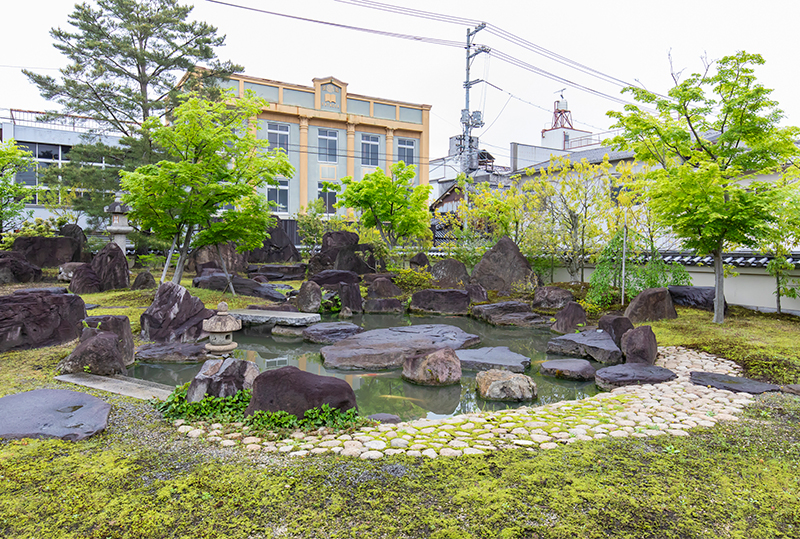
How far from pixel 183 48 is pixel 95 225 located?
359 inches

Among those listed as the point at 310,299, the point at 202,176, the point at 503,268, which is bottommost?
the point at 310,299

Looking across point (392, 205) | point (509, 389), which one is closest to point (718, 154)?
→ point (509, 389)

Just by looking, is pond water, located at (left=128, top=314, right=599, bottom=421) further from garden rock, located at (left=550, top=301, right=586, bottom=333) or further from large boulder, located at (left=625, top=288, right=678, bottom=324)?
large boulder, located at (left=625, top=288, right=678, bottom=324)

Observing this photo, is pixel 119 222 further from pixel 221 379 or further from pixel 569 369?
pixel 569 369

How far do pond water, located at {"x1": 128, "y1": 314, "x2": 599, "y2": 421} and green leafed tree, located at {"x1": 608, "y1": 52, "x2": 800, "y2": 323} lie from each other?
141 inches

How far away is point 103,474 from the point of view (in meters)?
3.32

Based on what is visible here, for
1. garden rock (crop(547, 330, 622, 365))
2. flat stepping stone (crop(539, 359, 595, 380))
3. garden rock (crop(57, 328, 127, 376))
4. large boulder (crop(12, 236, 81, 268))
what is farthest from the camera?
large boulder (crop(12, 236, 81, 268))

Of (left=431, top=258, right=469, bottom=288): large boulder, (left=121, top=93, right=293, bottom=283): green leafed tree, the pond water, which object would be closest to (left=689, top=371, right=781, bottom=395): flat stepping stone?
the pond water

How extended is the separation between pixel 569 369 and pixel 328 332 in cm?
546

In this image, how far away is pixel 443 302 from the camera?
1509 cm

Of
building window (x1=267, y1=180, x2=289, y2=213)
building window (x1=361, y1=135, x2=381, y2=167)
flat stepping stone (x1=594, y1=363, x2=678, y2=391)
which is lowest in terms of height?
flat stepping stone (x1=594, y1=363, x2=678, y2=391)

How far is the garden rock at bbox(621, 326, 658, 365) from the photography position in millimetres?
7340

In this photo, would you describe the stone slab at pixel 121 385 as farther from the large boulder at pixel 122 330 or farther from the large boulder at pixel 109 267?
the large boulder at pixel 109 267

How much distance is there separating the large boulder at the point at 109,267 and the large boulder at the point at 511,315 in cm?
1077
